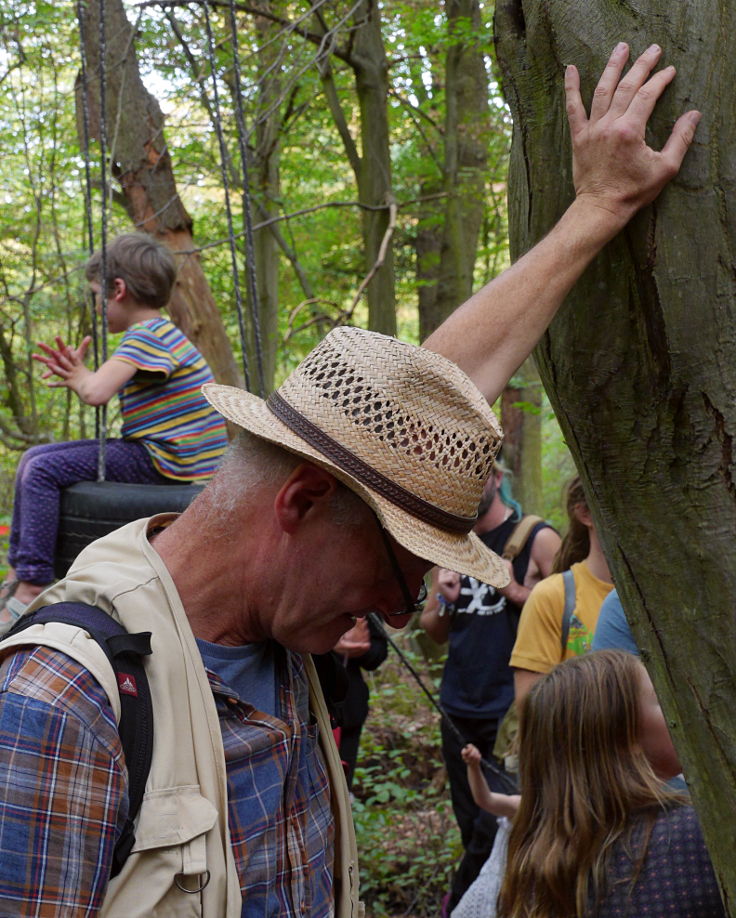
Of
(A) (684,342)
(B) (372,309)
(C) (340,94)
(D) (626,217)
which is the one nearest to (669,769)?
(A) (684,342)

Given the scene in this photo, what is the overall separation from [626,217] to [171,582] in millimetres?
863

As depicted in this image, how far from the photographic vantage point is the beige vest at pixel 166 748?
118 cm

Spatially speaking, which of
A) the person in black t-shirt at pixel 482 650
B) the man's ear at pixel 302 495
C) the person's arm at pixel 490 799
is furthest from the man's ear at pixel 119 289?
the man's ear at pixel 302 495

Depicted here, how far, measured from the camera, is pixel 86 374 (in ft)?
11.1

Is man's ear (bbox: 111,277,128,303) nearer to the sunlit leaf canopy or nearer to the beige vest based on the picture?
the sunlit leaf canopy

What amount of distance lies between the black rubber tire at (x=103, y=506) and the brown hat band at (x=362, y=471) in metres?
1.69

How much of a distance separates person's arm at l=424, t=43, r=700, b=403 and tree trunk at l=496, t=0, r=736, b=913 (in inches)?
1.1

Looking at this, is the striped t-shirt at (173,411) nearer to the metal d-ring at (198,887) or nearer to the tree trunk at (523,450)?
the metal d-ring at (198,887)

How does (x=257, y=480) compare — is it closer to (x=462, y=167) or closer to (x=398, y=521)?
(x=398, y=521)

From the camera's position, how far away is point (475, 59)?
7957mm

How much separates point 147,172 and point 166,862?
15.8 feet

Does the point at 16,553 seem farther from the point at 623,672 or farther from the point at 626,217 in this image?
the point at 626,217

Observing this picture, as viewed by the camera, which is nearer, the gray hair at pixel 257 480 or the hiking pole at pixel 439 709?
the gray hair at pixel 257 480

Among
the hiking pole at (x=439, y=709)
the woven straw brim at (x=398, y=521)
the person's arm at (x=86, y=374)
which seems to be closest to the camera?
the woven straw brim at (x=398, y=521)
